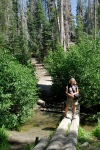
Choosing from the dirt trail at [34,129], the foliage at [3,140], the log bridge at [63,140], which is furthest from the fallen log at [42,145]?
the foliage at [3,140]

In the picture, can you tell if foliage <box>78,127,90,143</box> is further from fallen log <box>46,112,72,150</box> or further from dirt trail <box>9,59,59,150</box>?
dirt trail <box>9,59,59,150</box>

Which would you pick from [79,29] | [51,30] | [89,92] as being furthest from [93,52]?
[79,29]

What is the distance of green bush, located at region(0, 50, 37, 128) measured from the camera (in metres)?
15.1

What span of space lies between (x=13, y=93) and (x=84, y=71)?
19.2ft

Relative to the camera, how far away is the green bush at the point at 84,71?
1948 centimetres

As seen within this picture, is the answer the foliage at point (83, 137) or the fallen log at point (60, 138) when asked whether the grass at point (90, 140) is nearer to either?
the foliage at point (83, 137)

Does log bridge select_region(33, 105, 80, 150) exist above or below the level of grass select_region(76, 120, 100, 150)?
above

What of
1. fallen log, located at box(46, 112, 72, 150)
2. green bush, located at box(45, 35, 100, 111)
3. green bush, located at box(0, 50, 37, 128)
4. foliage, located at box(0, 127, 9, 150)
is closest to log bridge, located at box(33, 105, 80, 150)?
fallen log, located at box(46, 112, 72, 150)

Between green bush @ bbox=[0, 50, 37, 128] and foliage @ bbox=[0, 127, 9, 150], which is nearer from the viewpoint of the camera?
foliage @ bbox=[0, 127, 9, 150]

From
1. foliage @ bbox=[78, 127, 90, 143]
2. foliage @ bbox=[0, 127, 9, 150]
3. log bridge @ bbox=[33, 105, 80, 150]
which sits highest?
log bridge @ bbox=[33, 105, 80, 150]

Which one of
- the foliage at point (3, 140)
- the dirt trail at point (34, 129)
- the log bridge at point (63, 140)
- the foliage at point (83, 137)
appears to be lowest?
the dirt trail at point (34, 129)

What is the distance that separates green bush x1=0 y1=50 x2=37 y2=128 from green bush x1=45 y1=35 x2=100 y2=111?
392 centimetres

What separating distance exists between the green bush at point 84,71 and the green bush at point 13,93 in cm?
392

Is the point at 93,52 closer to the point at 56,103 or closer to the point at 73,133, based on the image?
the point at 56,103
